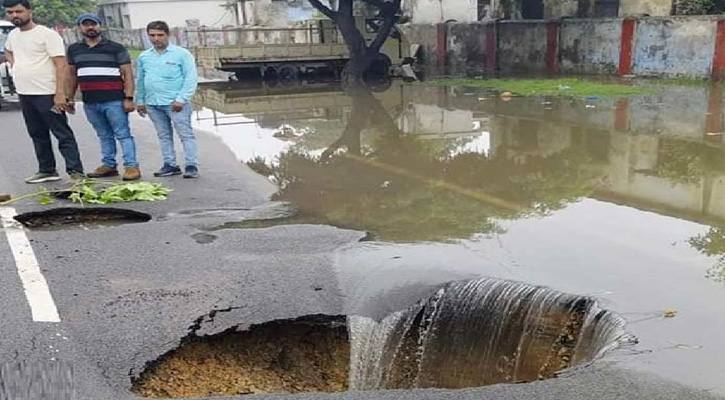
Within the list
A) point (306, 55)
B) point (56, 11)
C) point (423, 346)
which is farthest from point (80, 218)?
point (56, 11)

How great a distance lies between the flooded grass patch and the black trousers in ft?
35.9

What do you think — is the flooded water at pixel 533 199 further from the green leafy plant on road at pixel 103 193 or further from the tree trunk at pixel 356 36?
the tree trunk at pixel 356 36

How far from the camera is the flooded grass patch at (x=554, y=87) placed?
14922mm

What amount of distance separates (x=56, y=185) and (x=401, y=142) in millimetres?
4981

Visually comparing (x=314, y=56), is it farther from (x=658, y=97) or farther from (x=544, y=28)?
(x=658, y=97)

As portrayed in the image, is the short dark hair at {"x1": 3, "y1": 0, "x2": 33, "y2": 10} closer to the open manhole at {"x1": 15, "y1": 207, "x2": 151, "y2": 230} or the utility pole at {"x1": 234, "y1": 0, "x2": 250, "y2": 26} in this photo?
the open manhole at {"x1": 15, "y1": 207, "x2": 151, "y2": 230}

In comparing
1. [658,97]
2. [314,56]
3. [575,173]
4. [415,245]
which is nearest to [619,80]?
[658,97]

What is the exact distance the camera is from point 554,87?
16.0 m

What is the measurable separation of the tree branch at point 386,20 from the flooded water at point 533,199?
6885 millimetres

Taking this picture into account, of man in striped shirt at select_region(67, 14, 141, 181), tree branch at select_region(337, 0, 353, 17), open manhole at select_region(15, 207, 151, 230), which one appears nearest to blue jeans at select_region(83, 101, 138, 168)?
man in striped shirt at select_region(67, 14, 141, 181)

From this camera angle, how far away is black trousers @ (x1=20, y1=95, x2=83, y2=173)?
6492 millimetres

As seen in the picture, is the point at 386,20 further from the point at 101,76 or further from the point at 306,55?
the point at 101,76

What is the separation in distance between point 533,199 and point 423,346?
9.88 ft

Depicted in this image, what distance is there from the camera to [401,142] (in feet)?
32.9
